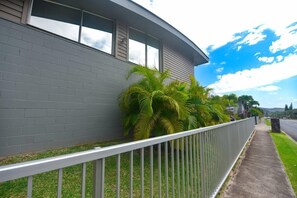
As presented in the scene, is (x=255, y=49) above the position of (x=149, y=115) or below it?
above

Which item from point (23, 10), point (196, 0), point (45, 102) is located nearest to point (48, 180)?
point (45, 102)

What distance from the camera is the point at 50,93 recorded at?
4312 millimetres

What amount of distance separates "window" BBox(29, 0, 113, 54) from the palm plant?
2.01 metres

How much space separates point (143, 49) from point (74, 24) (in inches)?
120

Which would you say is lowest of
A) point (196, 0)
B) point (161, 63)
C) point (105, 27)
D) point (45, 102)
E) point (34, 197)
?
point (34, 197)

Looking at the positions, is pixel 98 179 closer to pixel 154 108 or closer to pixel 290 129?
pixel 154 108

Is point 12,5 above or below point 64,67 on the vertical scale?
above

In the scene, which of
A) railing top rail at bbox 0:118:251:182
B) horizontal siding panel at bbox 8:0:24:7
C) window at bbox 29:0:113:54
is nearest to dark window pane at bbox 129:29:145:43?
window at bbox 29:0:113:54

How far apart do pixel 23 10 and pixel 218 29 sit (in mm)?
11836

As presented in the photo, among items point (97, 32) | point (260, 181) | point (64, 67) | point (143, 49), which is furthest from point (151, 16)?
point (260, 181)

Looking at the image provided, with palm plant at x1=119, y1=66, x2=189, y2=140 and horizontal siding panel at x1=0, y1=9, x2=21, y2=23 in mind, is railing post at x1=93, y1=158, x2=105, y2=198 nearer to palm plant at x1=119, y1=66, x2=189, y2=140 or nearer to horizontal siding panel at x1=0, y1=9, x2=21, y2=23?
palm plant at x1=119, y1=66, x2=189, y2=140

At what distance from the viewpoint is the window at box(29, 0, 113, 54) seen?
4.62m

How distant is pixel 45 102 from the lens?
13.8ft

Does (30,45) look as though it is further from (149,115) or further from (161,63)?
(161,63)
